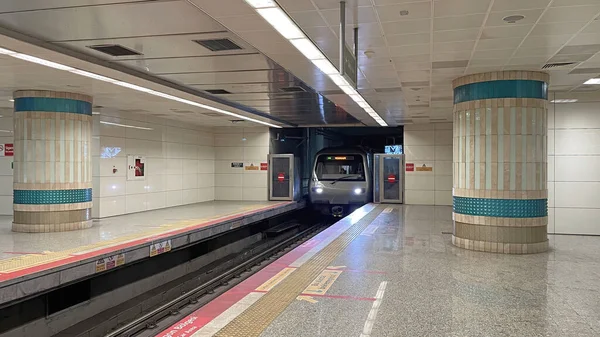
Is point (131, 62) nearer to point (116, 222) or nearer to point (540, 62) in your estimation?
point (116, 222)

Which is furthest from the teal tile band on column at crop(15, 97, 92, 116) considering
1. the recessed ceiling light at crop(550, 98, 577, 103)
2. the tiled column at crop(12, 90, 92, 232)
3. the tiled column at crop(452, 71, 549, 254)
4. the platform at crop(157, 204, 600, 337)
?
the recessed ceiling light at crop(550, 98, 577, 103)

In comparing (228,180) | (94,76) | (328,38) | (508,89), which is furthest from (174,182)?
(508,89)

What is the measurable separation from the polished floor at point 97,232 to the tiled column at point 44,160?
44cm

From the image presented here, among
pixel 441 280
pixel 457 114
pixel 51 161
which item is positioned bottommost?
pixel 441 280

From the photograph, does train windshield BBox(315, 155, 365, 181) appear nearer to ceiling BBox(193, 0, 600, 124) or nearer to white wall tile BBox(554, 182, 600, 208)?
white wall tile BBox(554, 182, 600, 208)

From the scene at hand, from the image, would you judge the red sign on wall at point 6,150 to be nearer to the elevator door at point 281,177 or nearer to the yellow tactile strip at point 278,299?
the elevator door at point 281,177

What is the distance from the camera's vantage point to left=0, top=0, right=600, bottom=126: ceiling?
4.25 m

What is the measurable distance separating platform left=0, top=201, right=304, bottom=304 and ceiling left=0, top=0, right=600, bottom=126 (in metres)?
2.69

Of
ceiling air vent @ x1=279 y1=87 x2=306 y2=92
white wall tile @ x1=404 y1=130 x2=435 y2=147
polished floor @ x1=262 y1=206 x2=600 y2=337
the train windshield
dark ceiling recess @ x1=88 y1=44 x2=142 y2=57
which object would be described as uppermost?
ceiling air vent @ x1=279 y1=87 x2=306 y2=92

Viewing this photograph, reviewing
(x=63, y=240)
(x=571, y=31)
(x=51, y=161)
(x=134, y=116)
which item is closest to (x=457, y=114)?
(x=571, y=31)

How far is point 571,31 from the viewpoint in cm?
487

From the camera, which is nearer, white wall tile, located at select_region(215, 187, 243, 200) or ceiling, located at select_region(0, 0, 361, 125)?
ceiling, located at select_region(0, 0, 361, 125)

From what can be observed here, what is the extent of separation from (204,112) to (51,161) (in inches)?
160

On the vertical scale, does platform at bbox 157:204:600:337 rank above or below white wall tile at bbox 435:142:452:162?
below
